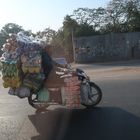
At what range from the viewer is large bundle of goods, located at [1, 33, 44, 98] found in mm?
10672

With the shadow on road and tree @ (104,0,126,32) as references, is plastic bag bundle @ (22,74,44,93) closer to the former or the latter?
the shadow on road

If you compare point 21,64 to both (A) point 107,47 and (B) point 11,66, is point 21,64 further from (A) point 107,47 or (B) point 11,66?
(A) point 107,47

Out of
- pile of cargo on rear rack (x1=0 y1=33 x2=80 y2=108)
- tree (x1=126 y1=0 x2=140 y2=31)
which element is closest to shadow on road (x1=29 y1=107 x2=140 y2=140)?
pile of cargo on rear rack (x1=0 y1=33 x2=80 y2=108)

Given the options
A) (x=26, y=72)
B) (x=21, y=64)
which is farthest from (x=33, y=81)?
(x=21, y=64)

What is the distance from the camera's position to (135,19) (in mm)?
55344

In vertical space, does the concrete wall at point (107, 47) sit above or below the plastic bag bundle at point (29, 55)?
below

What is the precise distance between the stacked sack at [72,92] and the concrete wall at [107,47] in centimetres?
3411

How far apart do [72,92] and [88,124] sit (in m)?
1.67

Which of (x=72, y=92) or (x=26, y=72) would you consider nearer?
(x=26, y=72)

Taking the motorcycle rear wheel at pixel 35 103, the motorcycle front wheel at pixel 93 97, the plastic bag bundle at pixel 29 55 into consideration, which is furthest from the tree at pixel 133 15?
the plastic bag bundle at pixel 29 55

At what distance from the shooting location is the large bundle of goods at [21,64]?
35.0 feet

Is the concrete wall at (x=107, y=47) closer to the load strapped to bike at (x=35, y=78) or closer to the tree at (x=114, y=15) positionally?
the tree at (x=114, y=15)

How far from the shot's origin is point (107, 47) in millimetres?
45281

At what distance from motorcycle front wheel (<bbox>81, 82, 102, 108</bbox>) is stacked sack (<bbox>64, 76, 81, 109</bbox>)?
0.48m
